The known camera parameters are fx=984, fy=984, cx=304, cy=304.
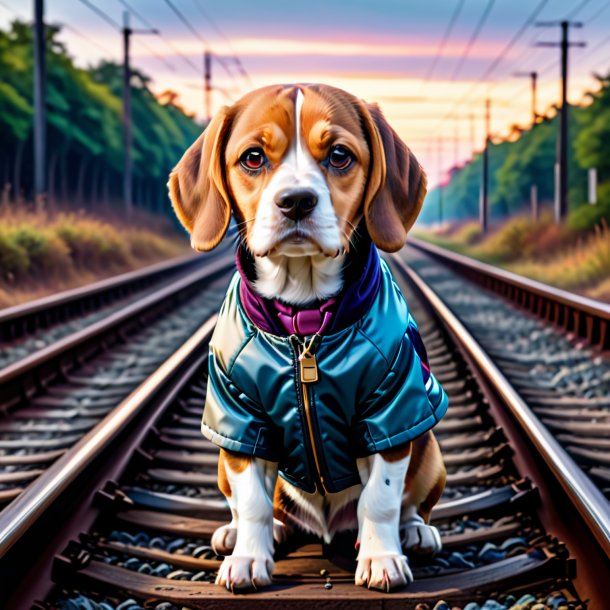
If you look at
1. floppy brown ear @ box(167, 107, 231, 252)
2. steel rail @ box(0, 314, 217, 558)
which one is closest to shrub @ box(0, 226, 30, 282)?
steel rail @ box(0, 314, 217, 558)

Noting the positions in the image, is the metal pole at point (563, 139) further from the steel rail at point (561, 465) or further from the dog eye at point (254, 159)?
the dog eye at point (254, 159)

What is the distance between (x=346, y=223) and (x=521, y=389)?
4.01m

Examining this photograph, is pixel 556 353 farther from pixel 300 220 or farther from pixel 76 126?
pixel 76 126

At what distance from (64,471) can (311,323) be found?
1.43 metres

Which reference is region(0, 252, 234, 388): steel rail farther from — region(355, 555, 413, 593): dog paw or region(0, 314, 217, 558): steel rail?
region(355, 555, 413, 593): dog paw

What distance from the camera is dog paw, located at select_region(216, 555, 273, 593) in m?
2.89

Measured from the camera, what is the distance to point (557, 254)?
65.1ft

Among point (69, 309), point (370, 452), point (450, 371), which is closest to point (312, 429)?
point (370, 452)

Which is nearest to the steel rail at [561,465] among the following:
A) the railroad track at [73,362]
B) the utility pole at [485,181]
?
the railroad track at [73,362]

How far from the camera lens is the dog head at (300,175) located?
2.61 meters

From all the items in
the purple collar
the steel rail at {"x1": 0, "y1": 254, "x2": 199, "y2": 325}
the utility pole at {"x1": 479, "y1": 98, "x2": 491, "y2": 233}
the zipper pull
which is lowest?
the steel rail at {"x1": 0, "y1": 254, "x2": 199, "y2": 325}

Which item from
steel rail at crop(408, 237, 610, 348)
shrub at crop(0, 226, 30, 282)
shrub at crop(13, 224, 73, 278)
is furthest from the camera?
shrub at crop(13, 224, 73, 278)

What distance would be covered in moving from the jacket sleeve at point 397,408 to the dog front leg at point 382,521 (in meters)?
0.05

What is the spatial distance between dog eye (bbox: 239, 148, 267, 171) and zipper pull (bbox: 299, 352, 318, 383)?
54 centimetres
